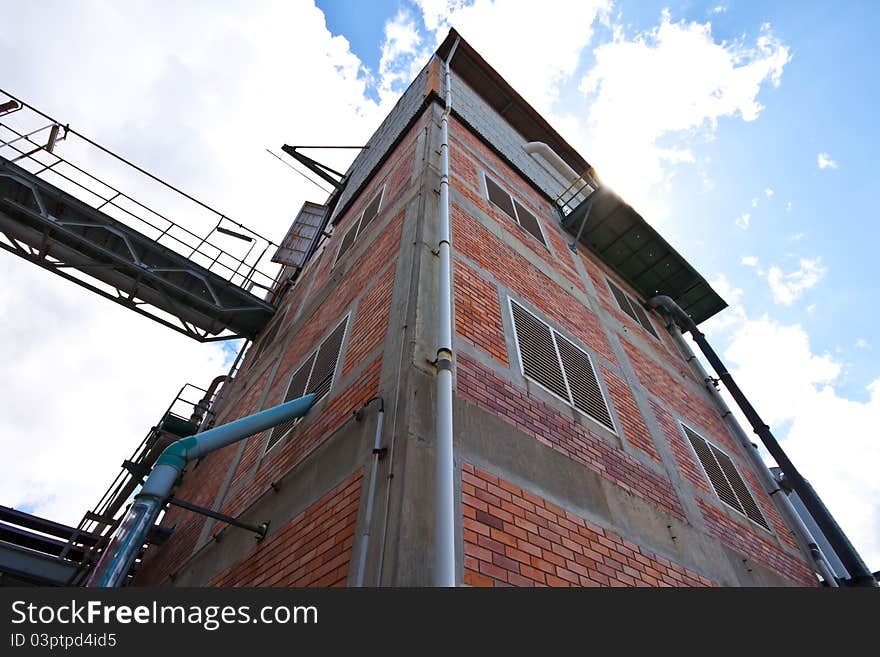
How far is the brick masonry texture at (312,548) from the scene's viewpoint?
2.90 meters

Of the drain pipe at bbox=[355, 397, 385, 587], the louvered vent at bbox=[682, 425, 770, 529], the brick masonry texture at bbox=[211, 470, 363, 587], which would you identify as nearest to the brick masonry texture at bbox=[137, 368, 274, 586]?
the brick masonry texture at bbox=[211, 470, 363, 587]

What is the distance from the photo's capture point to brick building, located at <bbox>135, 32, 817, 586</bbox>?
3094 mm

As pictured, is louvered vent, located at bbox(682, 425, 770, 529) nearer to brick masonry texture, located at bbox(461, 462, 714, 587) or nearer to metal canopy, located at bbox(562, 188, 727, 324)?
brick masonry texture, located at bbox(461, 462, 714, 587)

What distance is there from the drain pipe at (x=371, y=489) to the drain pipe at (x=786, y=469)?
7007mm

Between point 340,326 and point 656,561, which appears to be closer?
point 656,561

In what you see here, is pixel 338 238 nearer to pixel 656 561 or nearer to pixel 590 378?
pixel 590 378

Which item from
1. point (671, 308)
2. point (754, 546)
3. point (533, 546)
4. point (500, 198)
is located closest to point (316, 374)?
point (533, 546)

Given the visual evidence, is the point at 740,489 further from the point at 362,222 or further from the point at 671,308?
the point at 362,222

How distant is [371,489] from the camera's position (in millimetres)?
3020

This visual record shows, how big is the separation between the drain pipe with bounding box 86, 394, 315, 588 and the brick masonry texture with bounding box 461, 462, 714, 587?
7.24 feet

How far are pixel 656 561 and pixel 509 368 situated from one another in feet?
6.94

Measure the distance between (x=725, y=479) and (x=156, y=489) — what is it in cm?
723

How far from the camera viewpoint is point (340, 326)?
19.3ft

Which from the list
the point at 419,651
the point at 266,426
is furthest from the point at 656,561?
the point at 266,426
